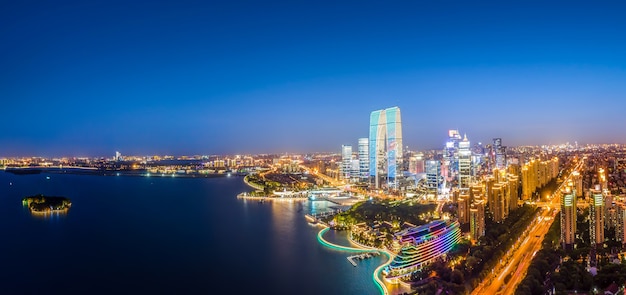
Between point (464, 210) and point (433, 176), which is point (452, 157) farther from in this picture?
point (464, 210)

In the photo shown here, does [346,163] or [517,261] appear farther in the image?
[346,163]

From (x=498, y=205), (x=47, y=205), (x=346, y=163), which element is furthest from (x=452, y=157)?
(x=47, y=205)

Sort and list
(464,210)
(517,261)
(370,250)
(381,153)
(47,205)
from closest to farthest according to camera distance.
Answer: (517,261) < (370,250) < (464,210) < (47,205) < (381,153)

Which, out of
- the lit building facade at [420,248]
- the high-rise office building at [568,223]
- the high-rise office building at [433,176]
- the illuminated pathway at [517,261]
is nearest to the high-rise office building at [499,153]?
the high-rise office building at [433,176]

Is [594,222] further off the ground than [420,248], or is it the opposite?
[594,222]

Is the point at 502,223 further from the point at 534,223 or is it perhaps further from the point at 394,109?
the point at 394,109

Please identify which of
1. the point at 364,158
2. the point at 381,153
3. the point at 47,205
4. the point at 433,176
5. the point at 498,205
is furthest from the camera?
the point at 364,158
